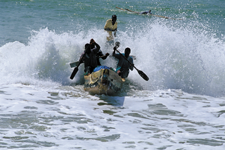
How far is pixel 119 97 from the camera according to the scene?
27.3 ft

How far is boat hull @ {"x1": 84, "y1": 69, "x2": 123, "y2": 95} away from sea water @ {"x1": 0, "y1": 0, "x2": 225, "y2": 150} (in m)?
0.23

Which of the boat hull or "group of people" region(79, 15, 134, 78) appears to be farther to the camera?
"group of people" region(79, 15, 134, 78)

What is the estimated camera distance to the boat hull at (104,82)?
25.7 ft

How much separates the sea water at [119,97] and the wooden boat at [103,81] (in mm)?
236

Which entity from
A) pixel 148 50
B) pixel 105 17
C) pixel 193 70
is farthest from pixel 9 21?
pixel 193 70

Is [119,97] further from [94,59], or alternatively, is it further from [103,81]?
[94,59]

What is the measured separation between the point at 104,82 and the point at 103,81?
5cm

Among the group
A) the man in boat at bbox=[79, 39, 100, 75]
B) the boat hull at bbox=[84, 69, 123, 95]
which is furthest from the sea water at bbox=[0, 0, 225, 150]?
the man in boat at bbox=[79, 39, 100, 75]

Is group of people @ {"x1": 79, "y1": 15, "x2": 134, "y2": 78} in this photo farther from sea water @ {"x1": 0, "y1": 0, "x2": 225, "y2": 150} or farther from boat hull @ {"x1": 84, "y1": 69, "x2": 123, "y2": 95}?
sea water @ {"x1": 0, "y1": 0, "x2": 225, "y2": 150}

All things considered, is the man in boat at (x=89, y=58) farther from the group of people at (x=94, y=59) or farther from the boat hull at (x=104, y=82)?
the boat hull at (x=104, y=82)

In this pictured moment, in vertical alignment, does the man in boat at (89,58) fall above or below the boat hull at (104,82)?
above

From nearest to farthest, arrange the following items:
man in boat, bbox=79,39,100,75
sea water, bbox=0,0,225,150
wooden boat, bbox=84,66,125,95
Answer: sea water, bbox=0,0,225,150 < wooden boat, bbox=84,66,125,95 < man in boat, bbox=79,39,100,75

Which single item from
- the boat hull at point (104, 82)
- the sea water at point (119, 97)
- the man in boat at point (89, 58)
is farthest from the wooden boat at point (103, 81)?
the man in boat at point (89, 58)

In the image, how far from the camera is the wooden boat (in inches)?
308
